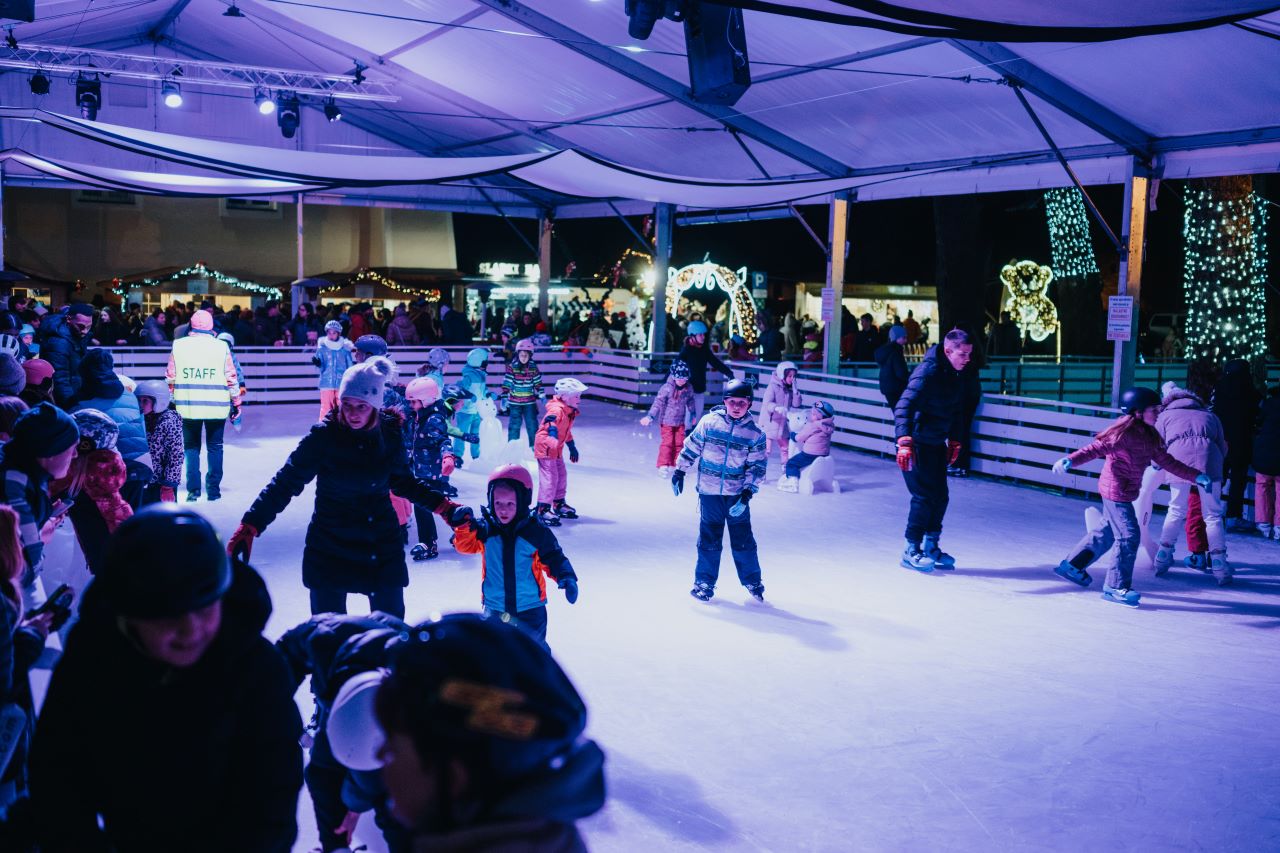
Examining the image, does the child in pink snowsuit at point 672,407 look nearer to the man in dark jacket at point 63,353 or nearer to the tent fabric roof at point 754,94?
the tent fabric roof at point 754,94

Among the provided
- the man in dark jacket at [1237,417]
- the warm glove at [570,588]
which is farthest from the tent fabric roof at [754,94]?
the warm glove at [570,588]

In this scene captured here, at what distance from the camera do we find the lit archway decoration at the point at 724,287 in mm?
17969

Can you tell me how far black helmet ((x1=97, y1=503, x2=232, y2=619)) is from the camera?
4.72ft

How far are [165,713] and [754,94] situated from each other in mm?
10604

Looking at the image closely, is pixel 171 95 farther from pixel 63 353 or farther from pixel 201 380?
pixel 201 380

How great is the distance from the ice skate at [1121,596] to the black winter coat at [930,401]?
1279 millimetres

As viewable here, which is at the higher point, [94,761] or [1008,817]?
[94,761]

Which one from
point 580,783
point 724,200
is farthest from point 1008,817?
point 724,200

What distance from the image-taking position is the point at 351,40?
13930 mm

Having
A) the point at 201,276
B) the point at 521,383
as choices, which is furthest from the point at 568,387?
the point at 201,276

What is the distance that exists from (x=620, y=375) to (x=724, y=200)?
5.72m

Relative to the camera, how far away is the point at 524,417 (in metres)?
9.93

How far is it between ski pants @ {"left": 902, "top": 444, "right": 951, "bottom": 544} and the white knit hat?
156 inches

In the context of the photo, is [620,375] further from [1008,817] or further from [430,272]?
[1008,817]
